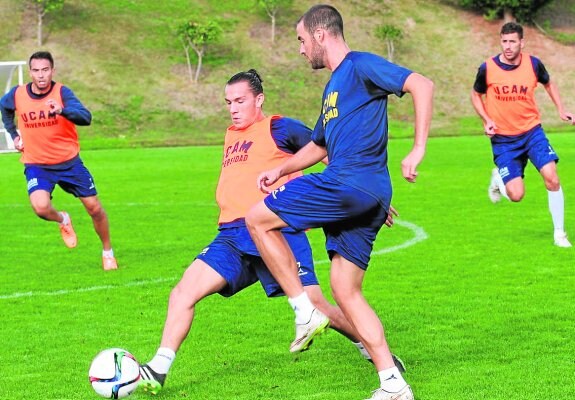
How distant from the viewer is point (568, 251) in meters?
12.9

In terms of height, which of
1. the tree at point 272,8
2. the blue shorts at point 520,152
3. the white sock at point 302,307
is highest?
the white sock at point 302,307

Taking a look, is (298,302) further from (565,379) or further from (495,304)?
(495,304)

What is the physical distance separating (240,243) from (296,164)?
2.10 ft

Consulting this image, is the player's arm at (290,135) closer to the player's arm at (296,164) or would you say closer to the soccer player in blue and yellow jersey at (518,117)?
the player's arm at (296,164)

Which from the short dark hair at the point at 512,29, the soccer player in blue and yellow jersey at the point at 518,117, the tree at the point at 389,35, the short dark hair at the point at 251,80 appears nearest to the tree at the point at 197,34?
the tree at the point at 389,35

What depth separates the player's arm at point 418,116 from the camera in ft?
19.9

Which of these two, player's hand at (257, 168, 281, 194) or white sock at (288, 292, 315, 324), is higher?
player's hand at (257, 168, 281, 194)

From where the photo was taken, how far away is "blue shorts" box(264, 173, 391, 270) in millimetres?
6293

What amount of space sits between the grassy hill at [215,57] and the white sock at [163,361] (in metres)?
41.3

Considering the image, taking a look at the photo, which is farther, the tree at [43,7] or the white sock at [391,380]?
the tree at [43,7]

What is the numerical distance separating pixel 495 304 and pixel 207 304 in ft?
8.36

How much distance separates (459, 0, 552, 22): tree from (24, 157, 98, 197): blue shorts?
189 feet

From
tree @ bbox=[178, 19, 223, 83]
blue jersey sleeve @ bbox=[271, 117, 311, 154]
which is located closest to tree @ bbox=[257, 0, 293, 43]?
tree @ bbox=[178, 19, 223, 83]

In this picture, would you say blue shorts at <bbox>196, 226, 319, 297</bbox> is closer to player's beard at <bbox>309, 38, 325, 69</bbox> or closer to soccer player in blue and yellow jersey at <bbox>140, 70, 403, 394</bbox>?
soccer player in blue and yellow jersey at <bbox>140, 70, 403, 394</bbox>
